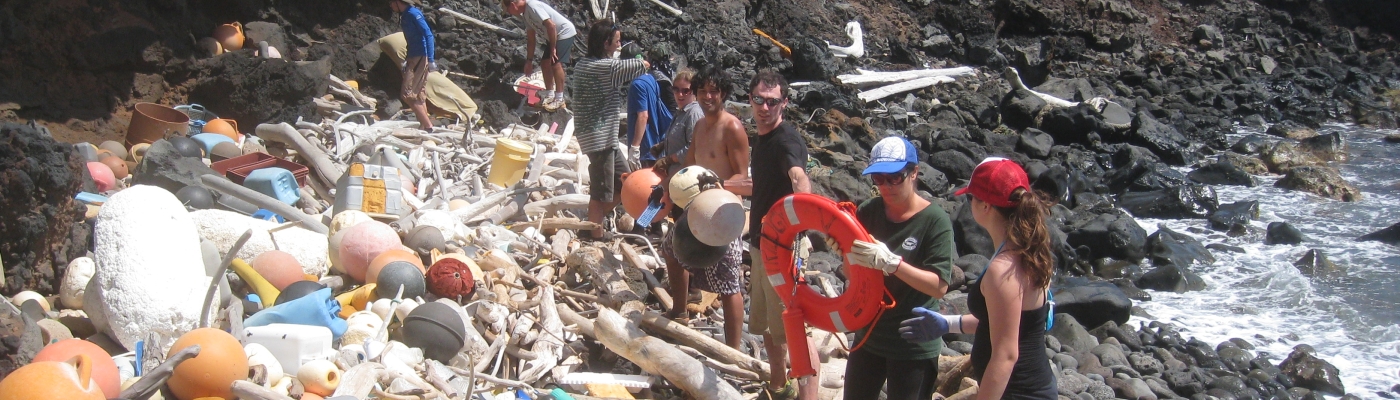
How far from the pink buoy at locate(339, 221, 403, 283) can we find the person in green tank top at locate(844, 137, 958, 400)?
329 centimetres

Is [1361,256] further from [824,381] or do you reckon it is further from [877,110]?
[824,381]

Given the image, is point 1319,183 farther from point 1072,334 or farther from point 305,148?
point 305,148

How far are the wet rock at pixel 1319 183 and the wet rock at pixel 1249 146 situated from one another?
2.13 metres

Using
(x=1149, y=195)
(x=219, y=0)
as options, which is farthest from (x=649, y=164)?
(x=1149, y=195)

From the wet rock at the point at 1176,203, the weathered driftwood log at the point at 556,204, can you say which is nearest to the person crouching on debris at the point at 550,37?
the weathered driftwood log at the point at 556,204

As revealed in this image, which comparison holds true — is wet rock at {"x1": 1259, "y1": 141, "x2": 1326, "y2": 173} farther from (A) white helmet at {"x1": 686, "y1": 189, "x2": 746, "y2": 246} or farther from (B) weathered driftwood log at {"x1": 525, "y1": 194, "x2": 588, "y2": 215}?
(A) white helmet at {"x1": 686, "y1": 189, "x2": 746, "y2": 246}

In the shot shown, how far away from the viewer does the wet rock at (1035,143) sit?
1647 centimetres

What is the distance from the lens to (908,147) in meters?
3.43

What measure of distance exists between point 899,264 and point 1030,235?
491mm

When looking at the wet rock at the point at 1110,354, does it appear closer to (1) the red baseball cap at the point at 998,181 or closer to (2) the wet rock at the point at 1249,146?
(1) the red baseball cap at the point at 998,181

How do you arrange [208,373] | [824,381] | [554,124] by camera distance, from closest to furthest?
[208,373]
[824,381]
[554,124]

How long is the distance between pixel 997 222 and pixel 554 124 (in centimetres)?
A: 830

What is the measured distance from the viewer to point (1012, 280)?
2.94 meters

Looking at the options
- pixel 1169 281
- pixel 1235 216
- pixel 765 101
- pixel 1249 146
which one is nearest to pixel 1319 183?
pixel 1249 146
